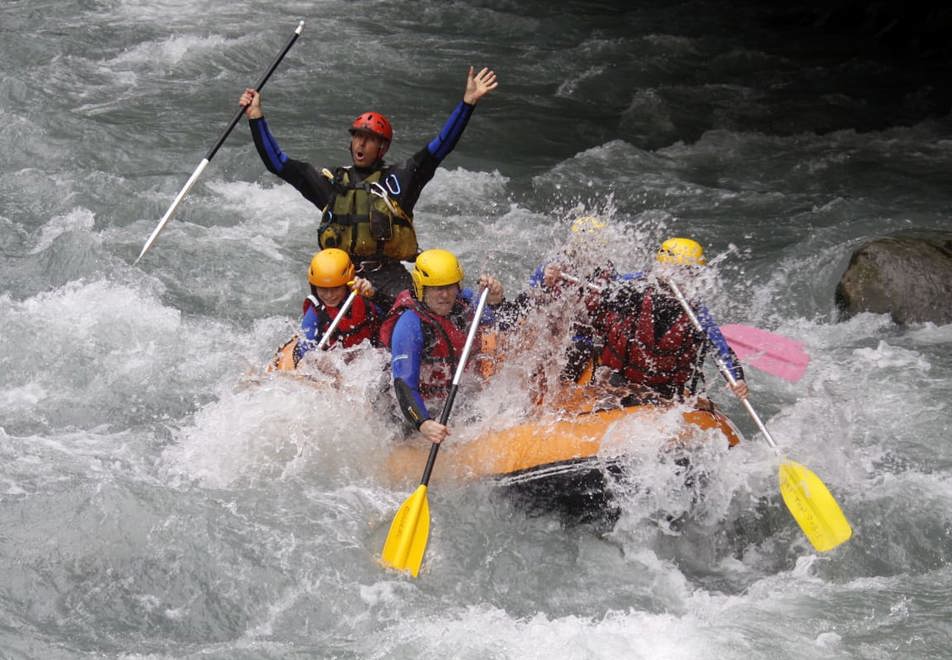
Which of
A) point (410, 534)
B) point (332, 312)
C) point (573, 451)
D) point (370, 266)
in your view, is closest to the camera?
point (410, 534)

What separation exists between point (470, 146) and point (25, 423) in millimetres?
5836

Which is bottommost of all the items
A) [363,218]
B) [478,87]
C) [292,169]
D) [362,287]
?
[362,287]

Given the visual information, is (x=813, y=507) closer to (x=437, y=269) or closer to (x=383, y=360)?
(x=437, y=269)

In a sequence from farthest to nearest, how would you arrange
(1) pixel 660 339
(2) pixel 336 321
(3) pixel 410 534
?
(2) pixel 336 321
(1) pixel 660 339
(3) pixel 410 534

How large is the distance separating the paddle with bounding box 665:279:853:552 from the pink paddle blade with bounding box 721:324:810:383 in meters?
0.95

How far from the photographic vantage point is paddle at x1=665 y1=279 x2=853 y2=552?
5.05 m

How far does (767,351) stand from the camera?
6.27 meters

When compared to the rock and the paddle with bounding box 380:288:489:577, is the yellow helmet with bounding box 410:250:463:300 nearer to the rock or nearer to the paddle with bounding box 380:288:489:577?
the paddle with bounding box 380:288:489:577

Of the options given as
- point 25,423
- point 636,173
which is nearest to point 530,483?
point 25,423

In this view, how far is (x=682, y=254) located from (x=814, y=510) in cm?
139

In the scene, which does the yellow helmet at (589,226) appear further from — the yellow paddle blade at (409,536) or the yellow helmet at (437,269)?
the yellow paddle blade at (409,536)

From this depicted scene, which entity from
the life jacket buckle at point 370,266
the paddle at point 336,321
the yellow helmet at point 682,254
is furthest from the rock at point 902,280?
the paddle at point 336,321

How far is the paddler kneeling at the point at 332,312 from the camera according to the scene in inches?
240

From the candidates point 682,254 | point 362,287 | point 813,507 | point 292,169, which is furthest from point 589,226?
point 813,507
